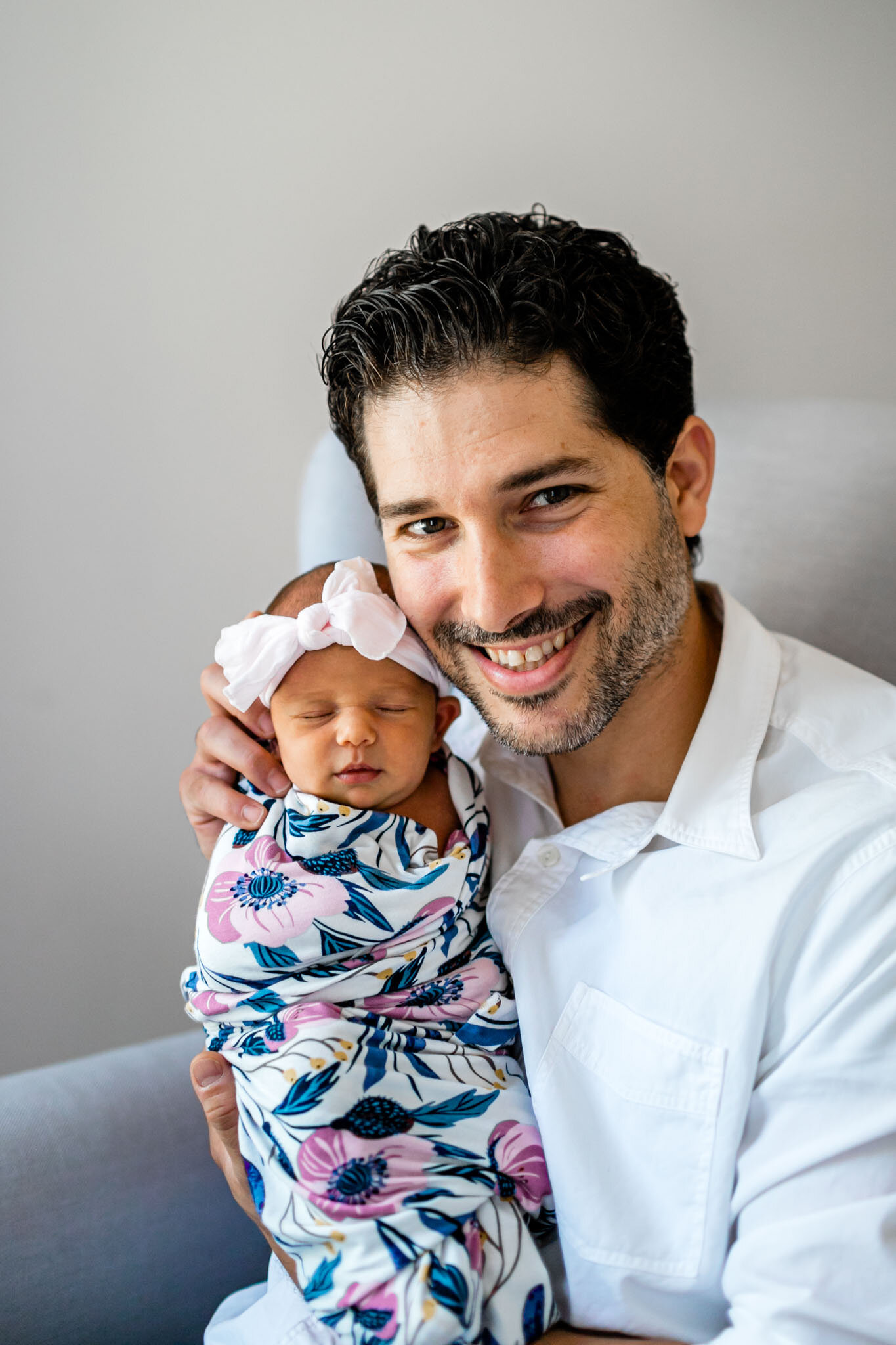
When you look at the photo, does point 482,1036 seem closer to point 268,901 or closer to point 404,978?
point 404,978

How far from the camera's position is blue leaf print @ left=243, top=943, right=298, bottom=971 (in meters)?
1.16

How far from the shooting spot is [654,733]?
139 cm

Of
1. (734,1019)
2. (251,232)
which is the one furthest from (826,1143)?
(251,232)

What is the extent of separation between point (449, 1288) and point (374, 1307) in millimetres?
78

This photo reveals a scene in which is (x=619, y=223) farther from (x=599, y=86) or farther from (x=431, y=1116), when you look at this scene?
(x=431, y=1116)

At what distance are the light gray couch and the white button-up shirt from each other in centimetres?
24

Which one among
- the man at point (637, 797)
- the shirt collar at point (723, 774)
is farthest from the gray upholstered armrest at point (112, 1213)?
the shirt collar at point (723, 774)

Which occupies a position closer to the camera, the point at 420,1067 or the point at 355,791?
the point at 420,1067

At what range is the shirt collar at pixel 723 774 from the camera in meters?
1.20

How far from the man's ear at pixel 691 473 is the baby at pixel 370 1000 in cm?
40

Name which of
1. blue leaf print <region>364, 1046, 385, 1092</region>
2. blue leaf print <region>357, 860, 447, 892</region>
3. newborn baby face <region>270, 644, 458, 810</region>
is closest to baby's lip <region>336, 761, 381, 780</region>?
newborn baby face <region>270, 644, 458, 810</region>

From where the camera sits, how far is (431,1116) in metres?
1.10

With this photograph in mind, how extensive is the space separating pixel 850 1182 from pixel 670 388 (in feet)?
3.06

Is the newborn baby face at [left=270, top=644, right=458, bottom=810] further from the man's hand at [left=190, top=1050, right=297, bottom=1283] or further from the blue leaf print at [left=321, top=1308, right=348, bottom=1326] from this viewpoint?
the blue leaf print at [left=321, top=1308, right=348, bottom=1326]
